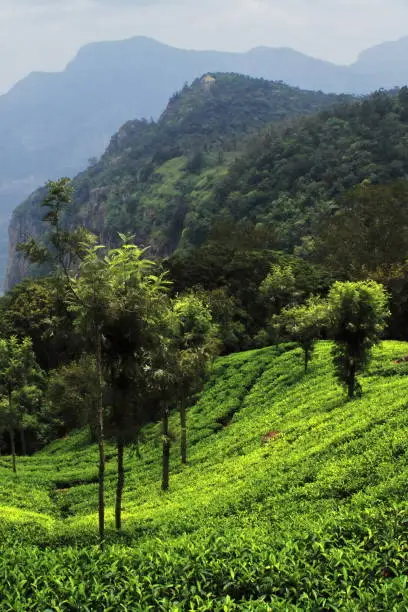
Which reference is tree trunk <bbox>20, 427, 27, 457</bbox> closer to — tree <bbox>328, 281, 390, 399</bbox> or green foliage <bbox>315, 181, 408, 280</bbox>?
tree <bbox>328, 281, 390, 399</bbox>

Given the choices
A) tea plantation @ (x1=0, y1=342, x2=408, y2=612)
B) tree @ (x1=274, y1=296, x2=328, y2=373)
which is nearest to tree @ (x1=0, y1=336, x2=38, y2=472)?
tea plantation @ (x1=0, y1=342, x2=408, y2=612)

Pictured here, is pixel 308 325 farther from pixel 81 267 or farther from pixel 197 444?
pixel 81 267

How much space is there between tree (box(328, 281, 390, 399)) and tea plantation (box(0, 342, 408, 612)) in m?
2.23

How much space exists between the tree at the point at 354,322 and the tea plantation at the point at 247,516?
87.7 inches

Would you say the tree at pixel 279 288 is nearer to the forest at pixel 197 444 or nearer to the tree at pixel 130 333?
the forest at pixel 197 444

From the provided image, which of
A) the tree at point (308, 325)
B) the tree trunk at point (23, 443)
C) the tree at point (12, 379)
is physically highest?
the tree at point (308, 325)

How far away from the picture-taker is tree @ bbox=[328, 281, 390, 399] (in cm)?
3441

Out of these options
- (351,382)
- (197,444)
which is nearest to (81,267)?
(351,382)

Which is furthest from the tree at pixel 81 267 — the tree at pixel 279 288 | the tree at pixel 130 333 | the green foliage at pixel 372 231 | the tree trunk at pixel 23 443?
the green foliage at pixel 372 231

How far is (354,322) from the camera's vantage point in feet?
113

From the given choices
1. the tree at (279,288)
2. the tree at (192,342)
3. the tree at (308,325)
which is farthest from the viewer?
the tree at (279,288)

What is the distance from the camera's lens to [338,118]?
18488cm

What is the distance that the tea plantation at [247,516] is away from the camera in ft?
40.4

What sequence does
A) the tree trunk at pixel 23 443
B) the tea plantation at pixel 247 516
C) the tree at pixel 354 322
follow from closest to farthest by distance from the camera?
the tea plantation at pixel 247 516, the tree at pixel 354 322, the tree trunk at pixel 23 443
